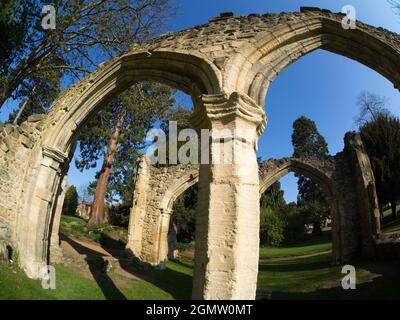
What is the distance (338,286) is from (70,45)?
10.8m

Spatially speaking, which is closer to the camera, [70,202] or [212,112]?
[212,112]

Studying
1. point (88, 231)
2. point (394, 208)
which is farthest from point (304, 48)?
point (394, 208)

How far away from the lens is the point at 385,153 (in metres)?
19.8

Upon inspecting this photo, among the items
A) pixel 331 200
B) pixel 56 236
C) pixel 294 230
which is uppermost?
pixel 294 230

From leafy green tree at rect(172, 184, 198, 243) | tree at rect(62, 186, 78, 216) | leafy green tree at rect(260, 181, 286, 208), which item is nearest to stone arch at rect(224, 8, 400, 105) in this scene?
leafy green tree at rect(172, 184, 198, 243)

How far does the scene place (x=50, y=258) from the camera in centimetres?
817

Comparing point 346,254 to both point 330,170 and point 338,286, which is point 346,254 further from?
point 338,286

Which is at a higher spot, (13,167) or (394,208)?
(394,208)

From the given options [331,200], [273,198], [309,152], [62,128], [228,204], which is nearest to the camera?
[228,204]

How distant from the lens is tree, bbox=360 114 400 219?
19.0 meters

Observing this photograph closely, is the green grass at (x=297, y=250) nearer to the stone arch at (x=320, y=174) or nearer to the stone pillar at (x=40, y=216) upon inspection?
the stone arch at (x=320, y=174)

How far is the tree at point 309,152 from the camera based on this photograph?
29.7m

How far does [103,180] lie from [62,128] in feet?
42.0

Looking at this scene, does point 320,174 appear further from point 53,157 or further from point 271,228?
point 271,228
